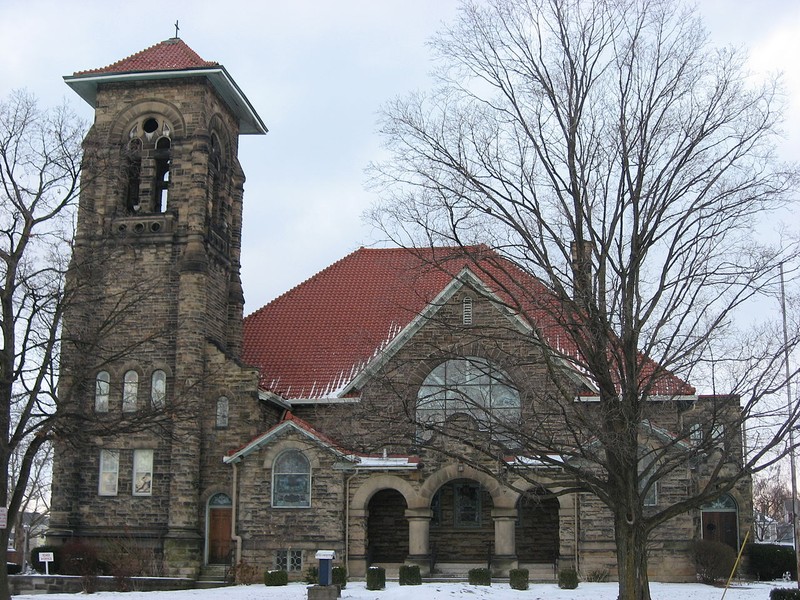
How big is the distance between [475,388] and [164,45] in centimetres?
1574

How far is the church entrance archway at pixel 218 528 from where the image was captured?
29828 mm

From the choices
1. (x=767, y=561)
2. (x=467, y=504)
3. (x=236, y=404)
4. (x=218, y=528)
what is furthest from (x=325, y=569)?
(x=767, y=561)

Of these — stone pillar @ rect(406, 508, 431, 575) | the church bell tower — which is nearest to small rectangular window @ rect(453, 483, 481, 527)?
stone pillar @ rect(406, 508, 431, 575)

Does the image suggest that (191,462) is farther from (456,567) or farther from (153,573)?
(456,567)

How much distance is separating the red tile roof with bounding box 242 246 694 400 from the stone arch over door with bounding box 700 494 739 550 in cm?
742

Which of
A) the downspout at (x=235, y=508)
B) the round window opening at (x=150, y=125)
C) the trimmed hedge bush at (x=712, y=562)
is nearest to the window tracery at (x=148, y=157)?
→ the round window opening at (x=150, y=125)

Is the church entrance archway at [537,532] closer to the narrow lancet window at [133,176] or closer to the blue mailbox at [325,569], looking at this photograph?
the blue mailbox at [325,569]

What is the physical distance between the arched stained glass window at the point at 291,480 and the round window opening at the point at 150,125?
11.5 metres

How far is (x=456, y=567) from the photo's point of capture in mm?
29766

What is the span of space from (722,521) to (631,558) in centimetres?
1760

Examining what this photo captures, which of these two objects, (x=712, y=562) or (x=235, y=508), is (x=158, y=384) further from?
(x=712, y=562)

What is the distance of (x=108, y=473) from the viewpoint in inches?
1198

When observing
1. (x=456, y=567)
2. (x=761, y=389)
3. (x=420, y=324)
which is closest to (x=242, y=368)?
(x=420, y=324)

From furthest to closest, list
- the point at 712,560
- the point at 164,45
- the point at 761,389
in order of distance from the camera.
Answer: the point at 164,45
the point at 712,560
the point at 761,389
